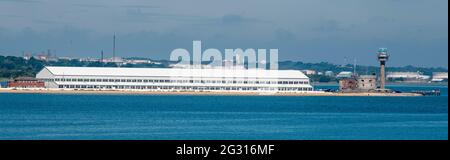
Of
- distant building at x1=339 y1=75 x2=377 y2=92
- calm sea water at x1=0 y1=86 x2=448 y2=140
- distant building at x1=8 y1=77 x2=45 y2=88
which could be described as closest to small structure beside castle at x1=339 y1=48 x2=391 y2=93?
distant building at x1=339 y1=75 x2=377 y2=92

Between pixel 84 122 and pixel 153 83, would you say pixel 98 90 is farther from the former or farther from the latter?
pixel 84 122

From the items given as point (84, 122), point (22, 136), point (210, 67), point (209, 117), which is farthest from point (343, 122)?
point (210, 67)

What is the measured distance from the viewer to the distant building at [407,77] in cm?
16938

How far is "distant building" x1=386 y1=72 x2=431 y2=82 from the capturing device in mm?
169375

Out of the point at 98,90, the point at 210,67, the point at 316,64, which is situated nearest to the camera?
the point at 98,90

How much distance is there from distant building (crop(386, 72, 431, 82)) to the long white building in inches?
3397

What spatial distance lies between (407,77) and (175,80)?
97.1 meters

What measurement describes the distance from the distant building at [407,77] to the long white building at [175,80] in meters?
86.3

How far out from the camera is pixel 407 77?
173 m

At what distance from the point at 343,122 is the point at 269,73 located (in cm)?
4129

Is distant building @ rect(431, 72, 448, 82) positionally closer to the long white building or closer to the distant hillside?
the distant hillside

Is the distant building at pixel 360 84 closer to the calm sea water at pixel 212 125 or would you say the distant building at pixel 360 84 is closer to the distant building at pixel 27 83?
the distant building at pixel 27 83
